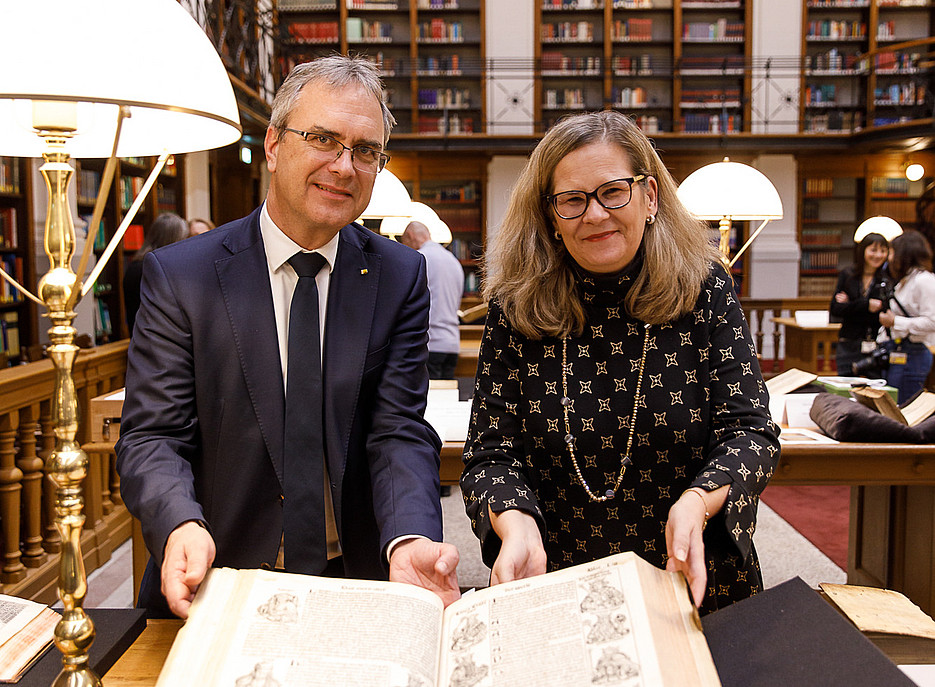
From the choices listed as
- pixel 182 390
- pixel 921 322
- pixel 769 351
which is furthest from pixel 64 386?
pixel 769 351

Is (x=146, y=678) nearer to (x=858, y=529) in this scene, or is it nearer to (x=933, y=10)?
(x=858, y=529)

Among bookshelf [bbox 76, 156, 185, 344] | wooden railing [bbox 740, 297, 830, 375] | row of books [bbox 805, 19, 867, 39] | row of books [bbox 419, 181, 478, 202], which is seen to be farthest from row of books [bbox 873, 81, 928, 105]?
bookshelf [bbox 76, 156, 185, 344]

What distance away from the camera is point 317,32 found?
34.3 ft

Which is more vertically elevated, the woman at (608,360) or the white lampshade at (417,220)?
the white lampshade at (417,220)

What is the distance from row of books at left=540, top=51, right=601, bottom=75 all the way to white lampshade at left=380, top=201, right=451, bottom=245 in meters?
5.41

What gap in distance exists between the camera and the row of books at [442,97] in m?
10.5

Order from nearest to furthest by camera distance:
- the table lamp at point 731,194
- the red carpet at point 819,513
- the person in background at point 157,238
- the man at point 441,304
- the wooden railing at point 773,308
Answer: the table lamp at point 731,194, the red carpet at point 819,513, the person in background at point 157,238, the man at point 441,304, the wooden railing at point 773,308

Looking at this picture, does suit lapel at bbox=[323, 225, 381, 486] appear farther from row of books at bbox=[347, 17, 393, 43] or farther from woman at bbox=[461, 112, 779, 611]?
row of books at bbox=[347, 17, 393, 43]

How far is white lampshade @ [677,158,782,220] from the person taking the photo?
270cm

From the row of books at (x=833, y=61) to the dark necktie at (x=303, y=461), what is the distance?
35.5ft

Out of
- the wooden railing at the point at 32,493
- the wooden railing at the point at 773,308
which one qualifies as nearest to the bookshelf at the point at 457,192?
the wooden railing at the point at 773,308

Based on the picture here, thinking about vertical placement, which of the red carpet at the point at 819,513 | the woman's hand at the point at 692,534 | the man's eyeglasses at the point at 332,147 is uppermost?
the man's eyeglasses at the point at 332,147

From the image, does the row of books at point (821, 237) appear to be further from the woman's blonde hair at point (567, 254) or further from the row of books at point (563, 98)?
the woman's blonde hair at point (567, 254)

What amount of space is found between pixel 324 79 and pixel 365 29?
996 cm
